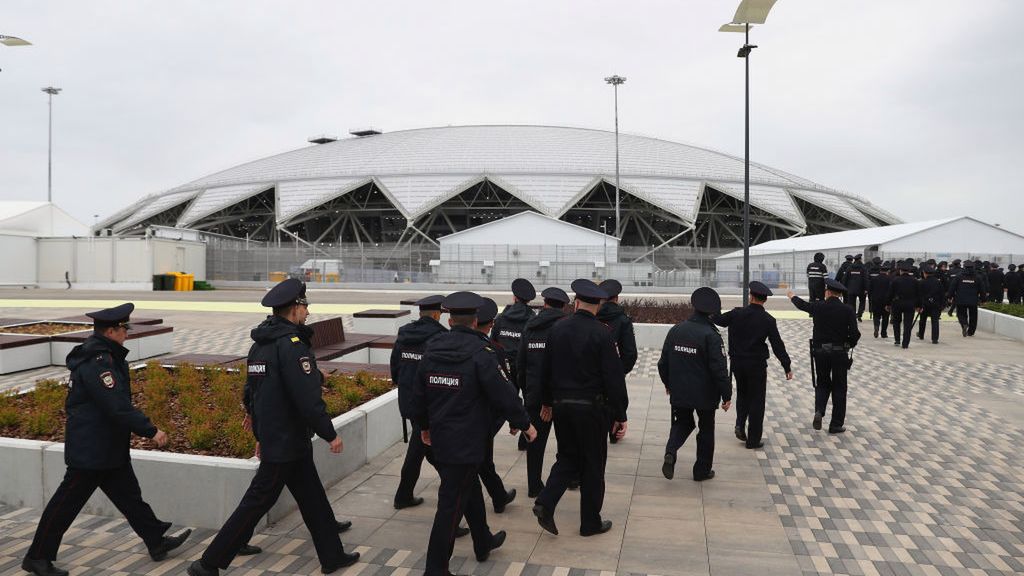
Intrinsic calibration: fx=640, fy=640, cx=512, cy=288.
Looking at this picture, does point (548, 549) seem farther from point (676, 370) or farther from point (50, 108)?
point (50, 108)

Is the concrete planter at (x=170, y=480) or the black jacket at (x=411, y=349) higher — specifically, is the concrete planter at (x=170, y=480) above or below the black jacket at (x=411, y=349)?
below

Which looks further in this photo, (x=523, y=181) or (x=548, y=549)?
(x=523, y=181)

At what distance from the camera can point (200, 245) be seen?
1593 inches

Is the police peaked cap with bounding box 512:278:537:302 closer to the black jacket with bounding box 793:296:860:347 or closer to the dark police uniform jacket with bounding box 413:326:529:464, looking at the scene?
the dark police uniform jacket with bounding box 413:326:529:464

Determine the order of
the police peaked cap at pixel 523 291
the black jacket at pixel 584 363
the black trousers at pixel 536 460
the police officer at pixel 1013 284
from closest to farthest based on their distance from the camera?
1. the black jacket at pixel 584 363
2. the black trousers at pixel 536 460
3. the police peaked cap at pixel 523 291
4. the police officer at pixel 1013 284

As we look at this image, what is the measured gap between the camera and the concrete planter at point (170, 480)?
4602 mm

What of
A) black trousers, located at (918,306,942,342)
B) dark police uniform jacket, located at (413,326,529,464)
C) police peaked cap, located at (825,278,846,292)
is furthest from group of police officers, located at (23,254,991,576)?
black trousers, located at (918,306,942,342)

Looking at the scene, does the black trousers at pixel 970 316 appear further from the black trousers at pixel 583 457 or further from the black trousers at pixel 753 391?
the black trousers at pixel 583 457

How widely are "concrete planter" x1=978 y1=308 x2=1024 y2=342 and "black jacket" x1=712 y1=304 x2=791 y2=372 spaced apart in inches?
509

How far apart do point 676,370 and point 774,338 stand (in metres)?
1.36

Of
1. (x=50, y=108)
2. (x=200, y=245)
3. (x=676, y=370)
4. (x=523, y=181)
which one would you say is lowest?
(x=676, y=370)

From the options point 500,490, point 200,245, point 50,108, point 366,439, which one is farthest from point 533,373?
point 50,108

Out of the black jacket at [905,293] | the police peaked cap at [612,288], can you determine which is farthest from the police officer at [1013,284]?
the police peaked cap at [612,288]

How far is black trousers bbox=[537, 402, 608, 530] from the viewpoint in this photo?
14.5 ft
